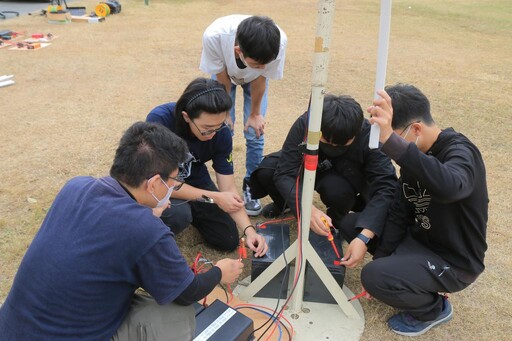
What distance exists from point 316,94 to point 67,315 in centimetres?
130

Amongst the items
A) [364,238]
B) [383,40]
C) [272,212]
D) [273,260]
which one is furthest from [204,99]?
[272,212]

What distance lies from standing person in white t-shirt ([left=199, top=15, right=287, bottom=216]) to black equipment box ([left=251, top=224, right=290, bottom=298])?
2.49 feet

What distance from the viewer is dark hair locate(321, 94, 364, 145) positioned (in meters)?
2.44

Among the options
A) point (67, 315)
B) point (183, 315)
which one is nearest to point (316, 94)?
point (183, 315)

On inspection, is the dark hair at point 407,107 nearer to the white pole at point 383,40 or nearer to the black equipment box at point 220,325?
the white pole at point 383,40

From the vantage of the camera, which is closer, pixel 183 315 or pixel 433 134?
pixel 183 315

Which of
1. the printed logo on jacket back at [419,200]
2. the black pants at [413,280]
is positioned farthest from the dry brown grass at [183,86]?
the printed logo on jacket back at [419,200]

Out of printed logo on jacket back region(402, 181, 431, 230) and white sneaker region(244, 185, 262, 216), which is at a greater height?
printed logo on jacket back region(402, 181, 431, 230)

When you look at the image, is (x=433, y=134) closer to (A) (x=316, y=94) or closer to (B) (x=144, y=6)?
(A) (x=316, y=94)

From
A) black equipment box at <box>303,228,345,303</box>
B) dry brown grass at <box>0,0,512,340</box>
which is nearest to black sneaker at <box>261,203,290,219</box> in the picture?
dry brown grass at <box>0,0,512,340</box>

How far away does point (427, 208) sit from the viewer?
7.51ft

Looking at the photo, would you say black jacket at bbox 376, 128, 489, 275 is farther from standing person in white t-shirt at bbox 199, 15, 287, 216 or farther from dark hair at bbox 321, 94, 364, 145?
standing person in white t-shirt at bbox 199, 15, 287, 216

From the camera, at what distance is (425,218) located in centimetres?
230

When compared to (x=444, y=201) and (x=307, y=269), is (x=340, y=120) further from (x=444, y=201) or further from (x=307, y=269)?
(x=307, y=269)
